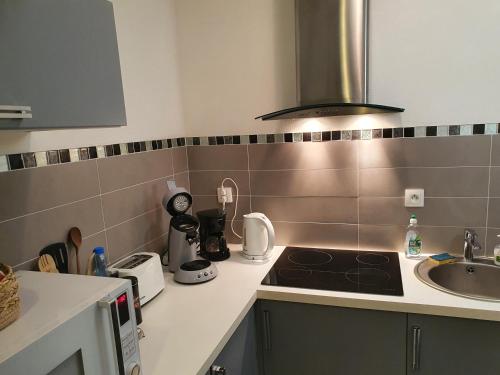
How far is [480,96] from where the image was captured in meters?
1.57

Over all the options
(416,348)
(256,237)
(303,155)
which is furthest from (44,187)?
Result: (416,348)

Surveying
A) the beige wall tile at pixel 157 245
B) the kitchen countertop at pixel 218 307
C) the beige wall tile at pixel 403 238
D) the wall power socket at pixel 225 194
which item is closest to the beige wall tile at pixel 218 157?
the wall power socket at pixel 225 194

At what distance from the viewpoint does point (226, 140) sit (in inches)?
78.0

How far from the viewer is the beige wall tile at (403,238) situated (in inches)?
66.4

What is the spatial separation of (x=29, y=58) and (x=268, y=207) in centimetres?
138

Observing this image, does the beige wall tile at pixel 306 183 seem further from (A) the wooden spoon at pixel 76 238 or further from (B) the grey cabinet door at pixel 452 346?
(A) the wooden spoon at pixel 76 238

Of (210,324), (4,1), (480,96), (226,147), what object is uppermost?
(4,1)

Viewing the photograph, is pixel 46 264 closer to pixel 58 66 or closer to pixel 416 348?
pixel 58 66

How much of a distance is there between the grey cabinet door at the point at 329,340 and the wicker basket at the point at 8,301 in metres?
0.97

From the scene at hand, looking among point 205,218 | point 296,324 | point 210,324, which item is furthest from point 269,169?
point 210,324

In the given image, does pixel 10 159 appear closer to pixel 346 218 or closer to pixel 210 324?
pixel 210 324

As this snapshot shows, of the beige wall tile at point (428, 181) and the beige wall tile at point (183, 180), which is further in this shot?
the beige wall tile at point (183, 180)

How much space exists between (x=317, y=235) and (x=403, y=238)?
1.39 ft

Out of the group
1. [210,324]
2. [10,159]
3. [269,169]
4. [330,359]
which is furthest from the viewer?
[269,169]
